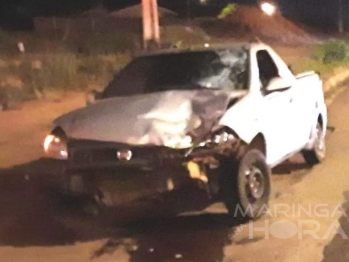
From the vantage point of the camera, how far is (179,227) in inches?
300

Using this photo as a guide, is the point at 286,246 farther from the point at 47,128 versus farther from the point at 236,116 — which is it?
the point at 47,128

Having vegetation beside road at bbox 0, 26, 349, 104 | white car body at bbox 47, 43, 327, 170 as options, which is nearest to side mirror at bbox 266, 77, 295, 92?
white car body at bbox 47, 43, 327, 170

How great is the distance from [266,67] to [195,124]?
75.0 inches

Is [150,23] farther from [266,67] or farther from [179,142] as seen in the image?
[179,142]

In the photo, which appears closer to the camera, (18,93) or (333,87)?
(18,93)

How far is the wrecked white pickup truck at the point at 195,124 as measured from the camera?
7.10 m

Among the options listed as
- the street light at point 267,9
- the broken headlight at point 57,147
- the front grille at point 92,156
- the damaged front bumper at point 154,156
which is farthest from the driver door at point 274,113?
the street light at point 267,9

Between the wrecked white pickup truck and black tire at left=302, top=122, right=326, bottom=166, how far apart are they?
0.98 m

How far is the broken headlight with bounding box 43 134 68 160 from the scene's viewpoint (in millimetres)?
7496

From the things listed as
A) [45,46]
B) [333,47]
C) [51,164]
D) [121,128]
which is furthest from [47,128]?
[333,47]

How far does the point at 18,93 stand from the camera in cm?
1631

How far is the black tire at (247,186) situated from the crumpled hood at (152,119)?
486mm

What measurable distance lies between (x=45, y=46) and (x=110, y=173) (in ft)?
70.3

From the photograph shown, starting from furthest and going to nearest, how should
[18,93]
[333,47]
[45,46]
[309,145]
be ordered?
[333,47] < [45,46] < [18,93] < [309,145]
